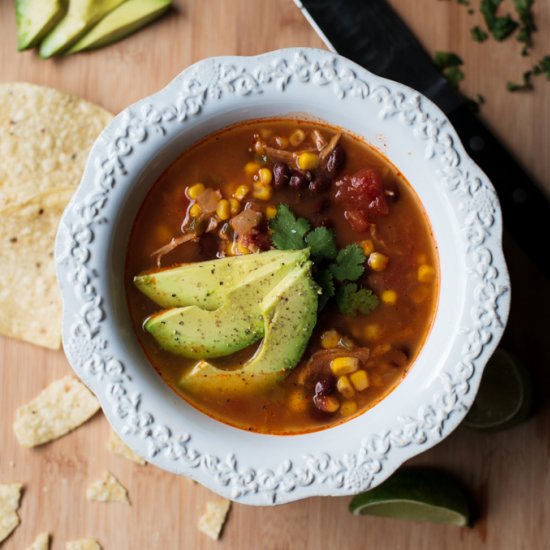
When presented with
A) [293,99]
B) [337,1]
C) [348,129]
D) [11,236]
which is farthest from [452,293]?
[11,236]

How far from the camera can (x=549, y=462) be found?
339 cm

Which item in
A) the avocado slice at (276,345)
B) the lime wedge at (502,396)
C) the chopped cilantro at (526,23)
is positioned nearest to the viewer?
the avocado slice at (276,345)

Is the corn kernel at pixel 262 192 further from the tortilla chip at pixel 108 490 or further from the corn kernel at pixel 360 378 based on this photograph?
the tortilla chip at pixel 108 490

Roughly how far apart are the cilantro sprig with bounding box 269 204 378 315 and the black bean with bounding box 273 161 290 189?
83 millimetres

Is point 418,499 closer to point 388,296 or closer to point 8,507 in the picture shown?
point 388,296

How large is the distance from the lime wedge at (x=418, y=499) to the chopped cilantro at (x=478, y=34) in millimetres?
1965

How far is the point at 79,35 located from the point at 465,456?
2600 millimetres

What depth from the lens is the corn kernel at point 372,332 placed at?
2.93m

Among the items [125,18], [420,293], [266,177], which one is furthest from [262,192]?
[125,18]

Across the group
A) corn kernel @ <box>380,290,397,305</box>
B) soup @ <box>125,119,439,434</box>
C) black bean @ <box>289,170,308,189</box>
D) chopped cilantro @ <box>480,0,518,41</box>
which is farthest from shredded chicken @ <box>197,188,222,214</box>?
chopped cilantro @ <box>480,0,518,41</box>

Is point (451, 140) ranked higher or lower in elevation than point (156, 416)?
higher

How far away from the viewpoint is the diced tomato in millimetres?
2879

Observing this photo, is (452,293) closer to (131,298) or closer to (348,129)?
(348,129)

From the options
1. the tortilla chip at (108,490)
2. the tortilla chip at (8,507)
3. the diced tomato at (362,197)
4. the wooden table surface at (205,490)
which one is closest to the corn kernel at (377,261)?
the diced tomato at (362,197)
